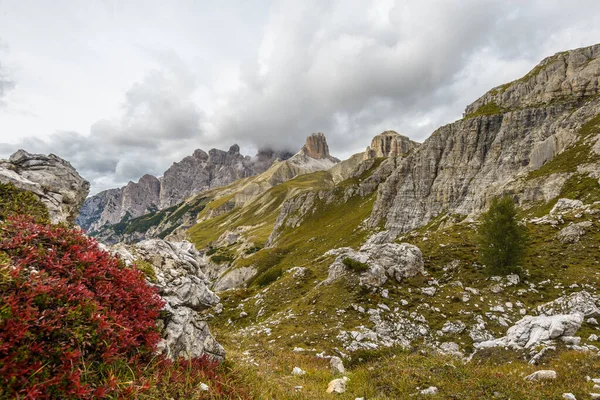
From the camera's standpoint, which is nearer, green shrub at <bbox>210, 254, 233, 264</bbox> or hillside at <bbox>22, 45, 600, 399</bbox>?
hillside at <bbox>22, 45, 600, 399</bbox>

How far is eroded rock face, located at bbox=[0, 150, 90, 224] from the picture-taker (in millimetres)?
11149

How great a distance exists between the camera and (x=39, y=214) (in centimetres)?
1002

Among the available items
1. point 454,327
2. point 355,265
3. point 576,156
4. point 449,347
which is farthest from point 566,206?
point 449,347

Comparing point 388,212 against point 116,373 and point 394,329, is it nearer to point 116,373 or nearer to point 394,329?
point 394,329

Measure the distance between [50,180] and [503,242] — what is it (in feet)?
132

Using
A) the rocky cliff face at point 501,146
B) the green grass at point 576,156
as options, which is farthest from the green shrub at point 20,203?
the green grass at point 576,156

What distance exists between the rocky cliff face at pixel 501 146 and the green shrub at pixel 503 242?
1812 inches

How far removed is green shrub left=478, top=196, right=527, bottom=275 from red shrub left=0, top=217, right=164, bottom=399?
34850 millimetres

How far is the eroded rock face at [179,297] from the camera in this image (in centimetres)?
909

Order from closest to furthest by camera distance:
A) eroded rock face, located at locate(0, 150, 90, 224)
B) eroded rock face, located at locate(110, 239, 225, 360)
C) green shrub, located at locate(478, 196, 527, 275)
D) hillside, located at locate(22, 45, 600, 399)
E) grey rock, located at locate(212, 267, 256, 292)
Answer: eroded rock face, located at locate(110, 239, 225, 360)
hillside, located at locate(22, 45, 600, 399)
eroded rock face, located at locate(0, 150, 90, 224)
green shrub, located at locate(478, 196, 527, 275)
grey rock, located at locate(212, 267, 256, 292)

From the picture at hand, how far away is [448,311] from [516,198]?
196 feet

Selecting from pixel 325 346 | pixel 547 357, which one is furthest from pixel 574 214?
pixel 325 346

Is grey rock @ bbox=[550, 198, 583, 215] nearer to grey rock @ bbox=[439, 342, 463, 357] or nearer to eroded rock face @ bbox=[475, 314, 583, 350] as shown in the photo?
grey rock @ bbox=[439, 342, 463, 357]

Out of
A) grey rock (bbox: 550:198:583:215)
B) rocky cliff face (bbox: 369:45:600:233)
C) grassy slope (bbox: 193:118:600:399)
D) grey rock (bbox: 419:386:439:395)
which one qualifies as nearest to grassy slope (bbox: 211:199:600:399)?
grassy slope (bbox: 193:118:600:399)
